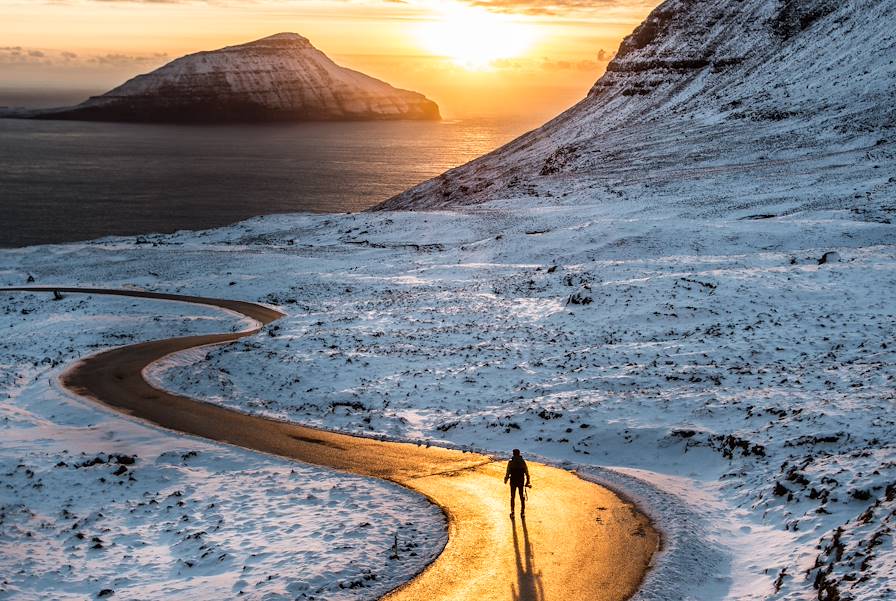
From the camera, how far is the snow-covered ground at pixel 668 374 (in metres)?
15.8

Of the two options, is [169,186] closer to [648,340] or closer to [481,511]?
[648,340]

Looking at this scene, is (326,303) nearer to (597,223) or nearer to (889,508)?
(597,223)

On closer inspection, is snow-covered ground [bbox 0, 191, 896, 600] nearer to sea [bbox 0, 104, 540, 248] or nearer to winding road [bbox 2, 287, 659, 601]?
winding road [bbox 2, 287, 659, 601]

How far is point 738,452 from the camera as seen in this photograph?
20.1 meters

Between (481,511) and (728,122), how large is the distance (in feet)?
314

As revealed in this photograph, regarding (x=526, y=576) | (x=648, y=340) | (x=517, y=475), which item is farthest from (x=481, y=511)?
(x=648, y=340)

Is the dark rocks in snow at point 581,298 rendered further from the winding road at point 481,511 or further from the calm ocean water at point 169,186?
the calm ocean water at point 169,186

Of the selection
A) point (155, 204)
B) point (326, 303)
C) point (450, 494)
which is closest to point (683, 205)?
point (326, 303)

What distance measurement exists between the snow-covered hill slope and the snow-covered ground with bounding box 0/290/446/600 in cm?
4683

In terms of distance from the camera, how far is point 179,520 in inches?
706

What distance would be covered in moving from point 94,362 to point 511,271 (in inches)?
997

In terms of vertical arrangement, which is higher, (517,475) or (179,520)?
(517,475)

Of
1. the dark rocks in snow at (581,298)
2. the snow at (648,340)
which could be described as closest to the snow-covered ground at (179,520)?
the snow at (648,340)

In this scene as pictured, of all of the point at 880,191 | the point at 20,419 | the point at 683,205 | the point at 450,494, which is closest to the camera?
the point at 450,494
